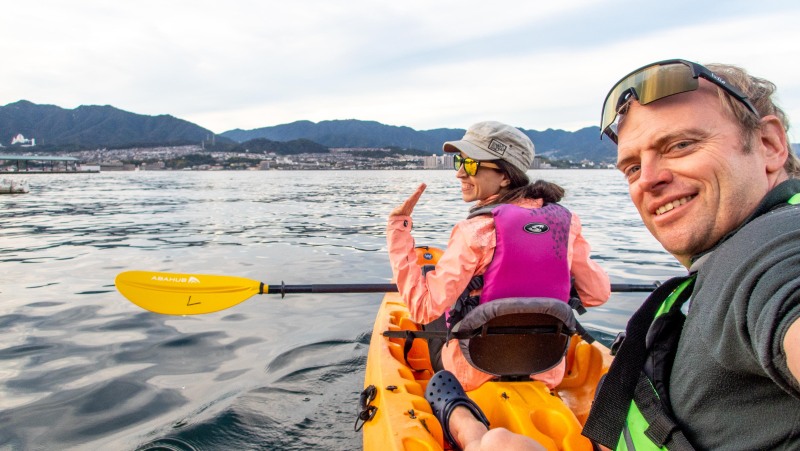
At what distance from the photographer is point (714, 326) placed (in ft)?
3.54

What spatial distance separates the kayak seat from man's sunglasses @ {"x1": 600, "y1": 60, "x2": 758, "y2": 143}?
159 centimetres

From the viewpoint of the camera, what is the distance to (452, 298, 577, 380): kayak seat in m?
3.00

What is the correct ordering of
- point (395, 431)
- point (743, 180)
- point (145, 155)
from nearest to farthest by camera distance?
point (743, 180)
point (395, 431)
point (145, 155)

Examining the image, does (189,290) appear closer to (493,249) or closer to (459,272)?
(459,272)

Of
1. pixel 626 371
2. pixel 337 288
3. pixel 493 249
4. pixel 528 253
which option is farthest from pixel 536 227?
pixel 337 288

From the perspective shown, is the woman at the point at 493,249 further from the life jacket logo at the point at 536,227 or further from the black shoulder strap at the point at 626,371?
the black shoulder strap at the point at 626,371

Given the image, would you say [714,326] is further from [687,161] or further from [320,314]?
[320,314]

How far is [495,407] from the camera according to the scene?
3.21 metres

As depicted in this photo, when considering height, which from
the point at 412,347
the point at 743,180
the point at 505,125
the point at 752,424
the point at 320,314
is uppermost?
the point at 505,125

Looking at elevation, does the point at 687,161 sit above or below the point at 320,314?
above

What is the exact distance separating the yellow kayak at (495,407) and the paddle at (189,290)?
1.45 metres

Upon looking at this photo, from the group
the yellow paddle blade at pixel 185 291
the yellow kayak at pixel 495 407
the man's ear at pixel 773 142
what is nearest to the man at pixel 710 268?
the man's ear at pixel 773 142

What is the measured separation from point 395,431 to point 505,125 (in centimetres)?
207

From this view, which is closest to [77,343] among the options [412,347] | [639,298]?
[412,347]
